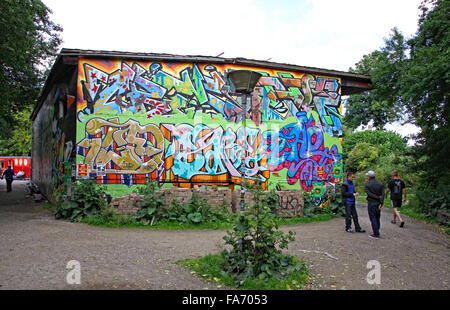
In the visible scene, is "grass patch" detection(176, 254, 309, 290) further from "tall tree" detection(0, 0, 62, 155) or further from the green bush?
"tall tree" detection(0, 0, 62, 155)

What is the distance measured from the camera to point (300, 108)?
42.0ft

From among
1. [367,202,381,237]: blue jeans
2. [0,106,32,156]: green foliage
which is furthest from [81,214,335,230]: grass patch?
[0,106,32,156]: green foliage

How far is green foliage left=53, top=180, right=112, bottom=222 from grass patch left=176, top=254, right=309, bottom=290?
4.89 metres

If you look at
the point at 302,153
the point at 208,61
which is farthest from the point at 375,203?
the point at 208,61

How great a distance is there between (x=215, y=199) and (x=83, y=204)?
4097 mm

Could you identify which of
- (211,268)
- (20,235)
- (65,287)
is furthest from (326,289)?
(20,235)

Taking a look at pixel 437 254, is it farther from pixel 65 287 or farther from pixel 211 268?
pixel 65 287

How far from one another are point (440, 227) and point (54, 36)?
63.7ft

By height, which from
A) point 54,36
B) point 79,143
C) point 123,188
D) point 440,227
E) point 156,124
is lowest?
point 440,227

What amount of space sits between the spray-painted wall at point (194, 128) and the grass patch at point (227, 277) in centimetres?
502

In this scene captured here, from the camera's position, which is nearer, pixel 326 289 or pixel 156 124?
pixel 326 289

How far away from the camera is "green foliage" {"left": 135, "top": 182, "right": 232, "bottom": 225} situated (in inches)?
392

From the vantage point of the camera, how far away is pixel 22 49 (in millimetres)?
11406

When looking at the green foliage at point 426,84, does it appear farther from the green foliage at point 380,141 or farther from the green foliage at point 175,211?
the green foliage at point 380,141
